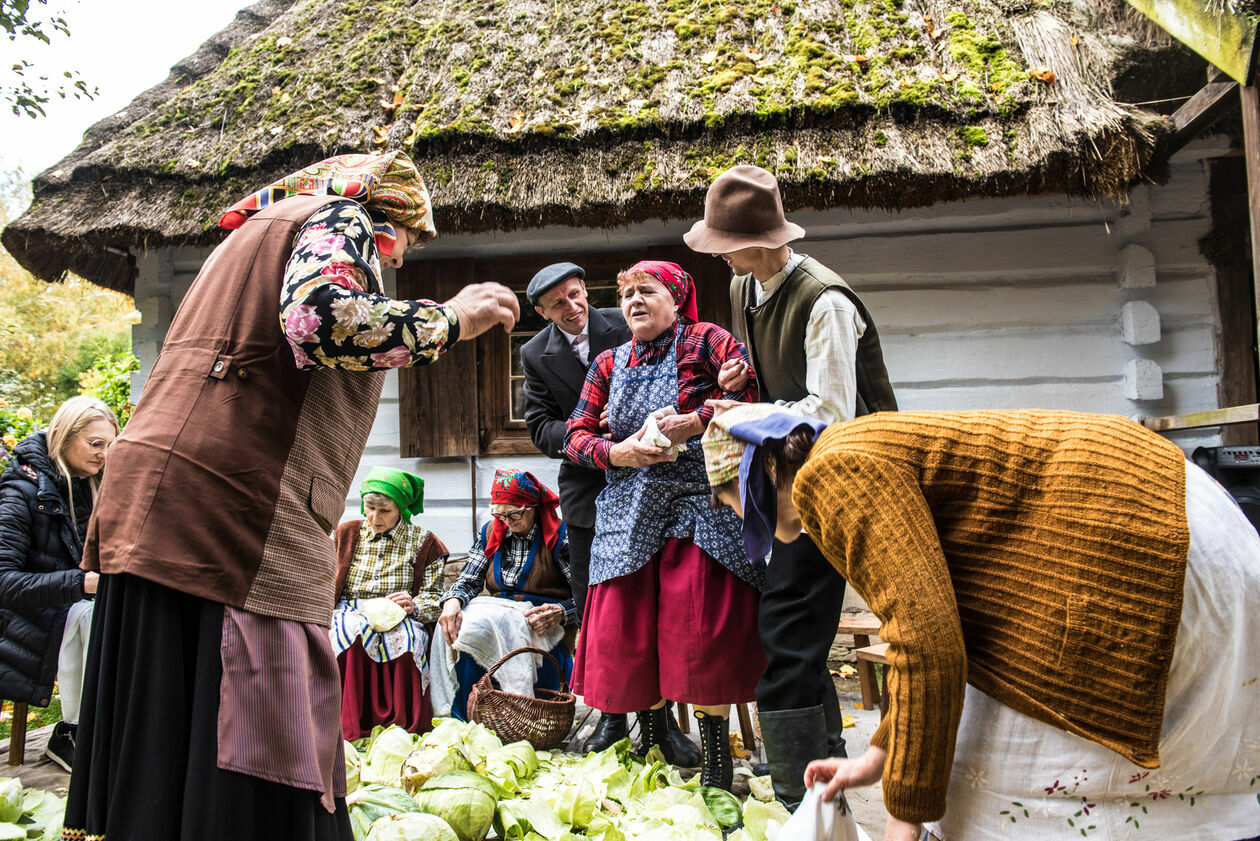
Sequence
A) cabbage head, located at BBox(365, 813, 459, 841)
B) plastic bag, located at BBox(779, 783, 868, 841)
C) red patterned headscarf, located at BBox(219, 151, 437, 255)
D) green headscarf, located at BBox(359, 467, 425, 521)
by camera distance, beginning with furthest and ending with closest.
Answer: green headscarf, located at BBox(359, 467, 425, 521)
cabbage head, located at BBox(365, 813, 459, 841)
red patterned headscarf, located at BBox(219, 151, 437, 255)
plastic bag, located at BBox(779, 783, 868, 841)

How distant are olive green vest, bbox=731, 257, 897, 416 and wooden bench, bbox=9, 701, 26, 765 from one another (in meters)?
3.36

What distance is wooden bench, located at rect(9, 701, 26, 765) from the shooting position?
11.5ft

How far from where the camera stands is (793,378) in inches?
103

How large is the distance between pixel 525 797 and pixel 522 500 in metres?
1.46

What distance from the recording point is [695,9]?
5.58m

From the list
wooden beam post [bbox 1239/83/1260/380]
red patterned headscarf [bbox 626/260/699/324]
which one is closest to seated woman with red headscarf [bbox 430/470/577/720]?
red patterned headscarf [bbox 626/260/699/324]

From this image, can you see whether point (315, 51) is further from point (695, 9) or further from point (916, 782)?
point (916, 782)

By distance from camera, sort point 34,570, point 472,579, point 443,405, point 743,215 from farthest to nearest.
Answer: point 443,405
point 472,579
point 34,570
point 743,215

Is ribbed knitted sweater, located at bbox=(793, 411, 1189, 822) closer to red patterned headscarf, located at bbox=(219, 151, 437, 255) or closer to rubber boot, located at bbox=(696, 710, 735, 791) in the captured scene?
red patterned headscarf, located at bbox=(219, 151, 437, 255)

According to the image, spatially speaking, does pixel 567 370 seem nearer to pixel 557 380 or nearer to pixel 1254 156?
pixel 557 380

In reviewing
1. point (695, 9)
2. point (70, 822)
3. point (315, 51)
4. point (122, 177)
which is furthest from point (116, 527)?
point (315, 51)

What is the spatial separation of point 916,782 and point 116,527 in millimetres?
1422

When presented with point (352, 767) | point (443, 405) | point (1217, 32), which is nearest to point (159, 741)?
point (352, 767)

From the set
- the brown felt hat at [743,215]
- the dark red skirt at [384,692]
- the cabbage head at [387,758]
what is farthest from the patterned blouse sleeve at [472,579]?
the brown felt hat at [743,215]
